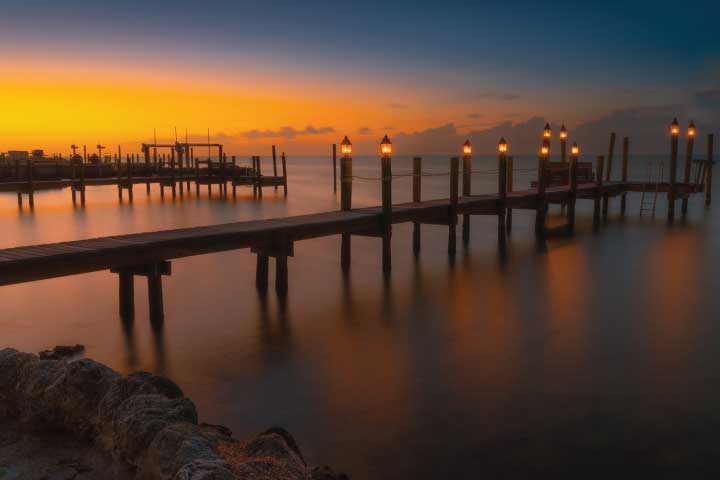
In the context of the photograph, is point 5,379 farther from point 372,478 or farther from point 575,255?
point 575,255

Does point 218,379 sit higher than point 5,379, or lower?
lower

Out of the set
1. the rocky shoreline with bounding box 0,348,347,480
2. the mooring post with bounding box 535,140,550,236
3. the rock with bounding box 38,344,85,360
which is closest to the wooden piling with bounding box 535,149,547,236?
the mooring post with bounding box 535,140,550,236

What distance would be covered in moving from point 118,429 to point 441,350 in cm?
518

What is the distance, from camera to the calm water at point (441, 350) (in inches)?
223

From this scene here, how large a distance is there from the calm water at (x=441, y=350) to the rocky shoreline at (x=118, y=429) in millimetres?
1402

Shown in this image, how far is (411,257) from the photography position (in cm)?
1509

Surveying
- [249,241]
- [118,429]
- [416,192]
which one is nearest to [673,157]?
[416,192]

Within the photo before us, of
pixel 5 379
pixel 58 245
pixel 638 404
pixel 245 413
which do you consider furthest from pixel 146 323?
pixel 638 404

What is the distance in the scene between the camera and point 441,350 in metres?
8.48

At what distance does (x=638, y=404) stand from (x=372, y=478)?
10.4 ft

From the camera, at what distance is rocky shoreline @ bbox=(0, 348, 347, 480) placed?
12.1 ft

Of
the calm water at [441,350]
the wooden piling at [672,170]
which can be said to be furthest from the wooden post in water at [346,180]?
the wooden piling at [672,170]

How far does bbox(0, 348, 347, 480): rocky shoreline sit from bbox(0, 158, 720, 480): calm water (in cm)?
140

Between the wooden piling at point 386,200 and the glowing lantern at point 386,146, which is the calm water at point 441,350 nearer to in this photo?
the wooden piling at point 386,200
